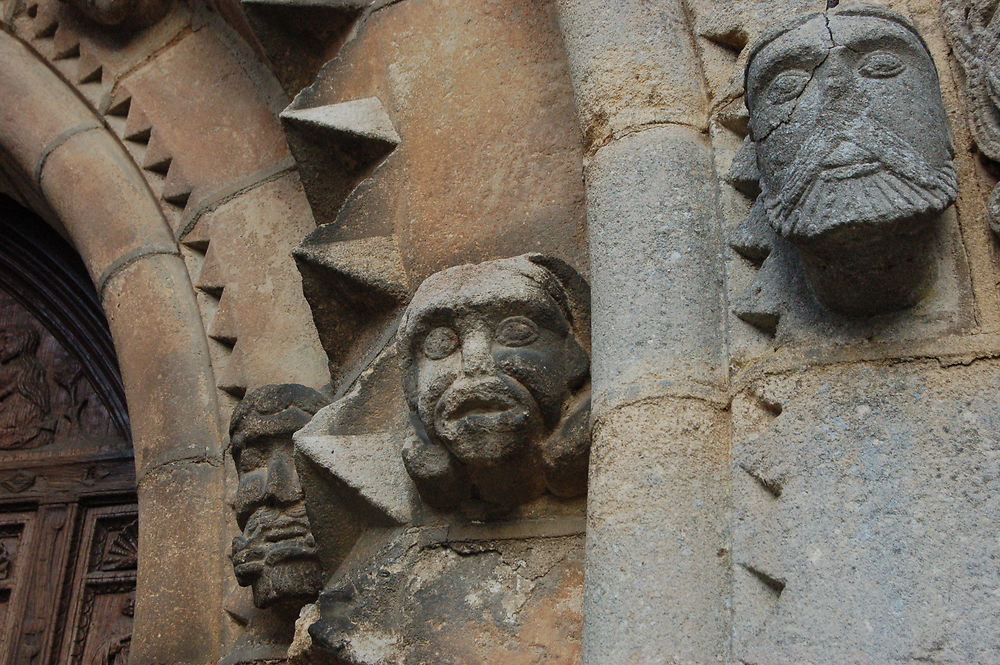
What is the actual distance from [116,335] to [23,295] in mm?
1014

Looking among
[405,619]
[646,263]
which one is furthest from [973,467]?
[405,619]

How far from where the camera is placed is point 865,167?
1697 millimetres

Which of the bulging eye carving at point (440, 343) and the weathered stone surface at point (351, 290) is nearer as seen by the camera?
the bulging eye carving at point (440, 343)

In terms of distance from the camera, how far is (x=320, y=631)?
2096 mm

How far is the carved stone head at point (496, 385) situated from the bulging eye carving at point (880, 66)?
61 centimetres

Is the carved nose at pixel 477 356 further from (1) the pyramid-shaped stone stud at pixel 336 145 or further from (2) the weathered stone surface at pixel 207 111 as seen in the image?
(2) the weathered stone surface at pixel 207 111

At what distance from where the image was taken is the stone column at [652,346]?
1775 mm

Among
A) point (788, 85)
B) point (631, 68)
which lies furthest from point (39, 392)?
point (788, 85)

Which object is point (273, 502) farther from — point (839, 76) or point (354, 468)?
point (839, 76)

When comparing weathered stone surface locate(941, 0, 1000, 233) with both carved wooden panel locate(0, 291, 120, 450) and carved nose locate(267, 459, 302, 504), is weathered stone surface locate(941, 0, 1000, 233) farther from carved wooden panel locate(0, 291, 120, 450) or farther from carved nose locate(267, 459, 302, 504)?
carved wooden panel locate(0, 291, 120, 450)

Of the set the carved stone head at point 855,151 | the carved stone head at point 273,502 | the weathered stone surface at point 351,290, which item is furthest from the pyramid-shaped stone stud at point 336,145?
the carved stone head at point 855,151

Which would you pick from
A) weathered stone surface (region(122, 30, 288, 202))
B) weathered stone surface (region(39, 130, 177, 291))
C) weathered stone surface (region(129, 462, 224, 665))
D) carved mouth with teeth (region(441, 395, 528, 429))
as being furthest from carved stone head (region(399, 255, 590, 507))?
weathered stone surface (region(39, 130, 177, 291))

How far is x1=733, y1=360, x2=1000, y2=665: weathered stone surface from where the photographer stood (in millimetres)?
1573

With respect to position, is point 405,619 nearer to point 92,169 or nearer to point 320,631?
point 320,631
